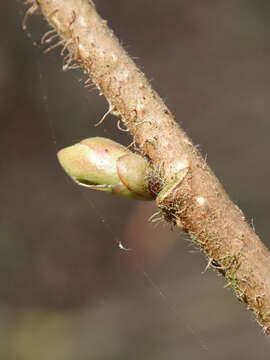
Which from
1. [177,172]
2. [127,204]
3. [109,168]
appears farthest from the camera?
[127,204]

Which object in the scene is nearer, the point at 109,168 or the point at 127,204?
the point at 109,168

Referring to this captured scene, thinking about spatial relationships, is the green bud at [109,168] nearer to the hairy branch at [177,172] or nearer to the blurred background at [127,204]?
the hairy branch at [177,172]

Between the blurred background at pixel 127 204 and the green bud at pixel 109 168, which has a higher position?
the green bud at pixel 109 168

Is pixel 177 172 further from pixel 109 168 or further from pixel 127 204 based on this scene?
pixel 127 204

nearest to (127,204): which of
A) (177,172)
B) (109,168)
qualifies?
(109,168)

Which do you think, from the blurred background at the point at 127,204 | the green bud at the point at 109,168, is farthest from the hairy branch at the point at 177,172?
the blurred background at the point at 127,204

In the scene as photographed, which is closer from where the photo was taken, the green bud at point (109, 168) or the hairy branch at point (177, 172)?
the hairy branch at point (177, 172)

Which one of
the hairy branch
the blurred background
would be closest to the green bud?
the hairy branch
